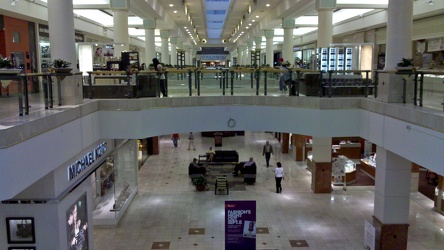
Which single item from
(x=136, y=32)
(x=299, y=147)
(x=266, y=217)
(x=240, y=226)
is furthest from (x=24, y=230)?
(x=136, y=32)

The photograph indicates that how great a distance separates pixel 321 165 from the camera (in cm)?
1703

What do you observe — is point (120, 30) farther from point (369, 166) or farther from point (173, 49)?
point (173, 49)

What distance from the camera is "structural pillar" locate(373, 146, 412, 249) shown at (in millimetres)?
9852

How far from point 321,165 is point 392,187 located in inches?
279

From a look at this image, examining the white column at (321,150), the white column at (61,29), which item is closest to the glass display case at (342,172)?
the white column at (321,150)

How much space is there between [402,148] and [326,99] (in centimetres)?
304

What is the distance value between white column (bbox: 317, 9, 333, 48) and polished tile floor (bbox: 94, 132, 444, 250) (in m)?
6.20

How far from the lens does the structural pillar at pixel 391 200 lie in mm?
9852

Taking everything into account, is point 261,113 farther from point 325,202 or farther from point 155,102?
point 325,202

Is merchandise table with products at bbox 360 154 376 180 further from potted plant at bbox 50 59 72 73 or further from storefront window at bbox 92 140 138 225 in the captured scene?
potted plant at bbox 50 59 72 73

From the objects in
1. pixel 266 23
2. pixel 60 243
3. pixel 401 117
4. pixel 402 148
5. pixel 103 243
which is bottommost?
pixel 103 243

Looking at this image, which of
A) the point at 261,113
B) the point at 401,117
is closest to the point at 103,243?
the point at 261,113

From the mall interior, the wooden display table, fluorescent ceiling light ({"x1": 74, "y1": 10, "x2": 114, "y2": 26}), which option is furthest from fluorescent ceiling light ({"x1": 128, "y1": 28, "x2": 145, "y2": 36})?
the wooden display table

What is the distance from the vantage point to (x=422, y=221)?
14.3 metres
